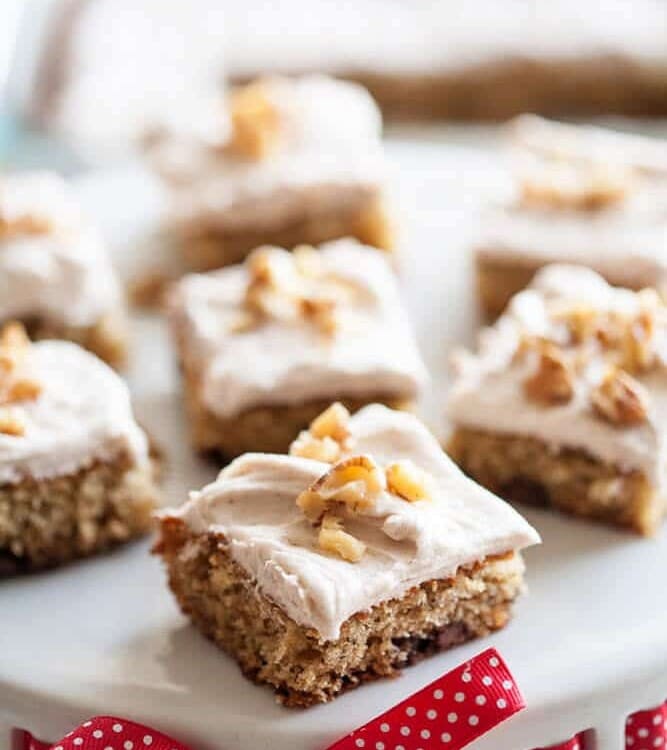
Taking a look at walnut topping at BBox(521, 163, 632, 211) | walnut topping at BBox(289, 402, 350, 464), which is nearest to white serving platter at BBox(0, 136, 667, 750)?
walnut topping at BBox(289, 402, 350, 464)

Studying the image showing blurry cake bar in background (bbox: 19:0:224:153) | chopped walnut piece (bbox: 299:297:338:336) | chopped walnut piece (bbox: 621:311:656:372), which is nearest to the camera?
chopped walnut piece (bbox: 621:311:656:372)

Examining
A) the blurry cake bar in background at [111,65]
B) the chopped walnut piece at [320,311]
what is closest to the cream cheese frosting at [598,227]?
the chopped walnut piece at [320,311]

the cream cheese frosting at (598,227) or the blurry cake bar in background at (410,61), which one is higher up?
the cream cheese frosting at (598,227)

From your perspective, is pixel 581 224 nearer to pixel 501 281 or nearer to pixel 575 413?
pixel 501 281

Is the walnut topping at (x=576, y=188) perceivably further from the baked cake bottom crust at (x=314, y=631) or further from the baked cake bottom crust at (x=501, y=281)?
the baked cake bottom crust at (x=314, y=631)

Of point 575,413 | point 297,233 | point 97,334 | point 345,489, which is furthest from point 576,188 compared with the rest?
point 345,489

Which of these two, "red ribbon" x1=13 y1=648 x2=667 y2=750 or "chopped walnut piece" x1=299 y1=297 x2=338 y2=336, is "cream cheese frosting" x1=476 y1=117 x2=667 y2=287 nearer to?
"chopped walnut piece" x1=299 y1=297 x2=338 y2=336

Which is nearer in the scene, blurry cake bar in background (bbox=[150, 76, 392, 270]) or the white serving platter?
the white serving platter
